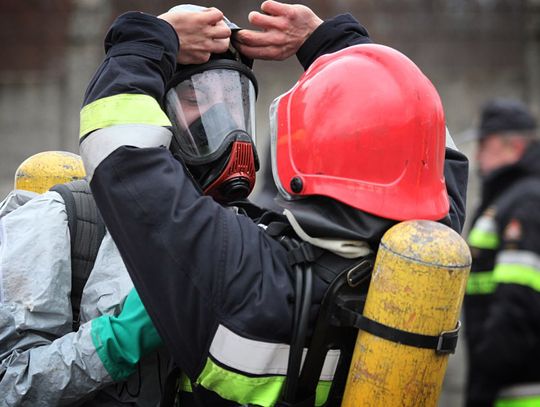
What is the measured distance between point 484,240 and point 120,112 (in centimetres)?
308

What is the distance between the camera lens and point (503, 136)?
4918mm

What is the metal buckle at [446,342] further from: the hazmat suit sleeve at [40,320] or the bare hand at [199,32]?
the bare hand at [199,32]

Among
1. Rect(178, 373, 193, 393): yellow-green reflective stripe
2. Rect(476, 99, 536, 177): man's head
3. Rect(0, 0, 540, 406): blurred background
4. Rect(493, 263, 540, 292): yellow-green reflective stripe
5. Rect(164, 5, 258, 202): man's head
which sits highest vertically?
Rect(164, 5, 258, 202): man's head

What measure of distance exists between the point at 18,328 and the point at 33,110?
34.6ft

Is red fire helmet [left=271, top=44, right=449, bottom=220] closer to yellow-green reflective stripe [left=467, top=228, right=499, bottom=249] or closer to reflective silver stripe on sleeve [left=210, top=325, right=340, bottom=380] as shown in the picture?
reflective silver stripe on sleeve [left=210, top=325, right=340, bottom=380]

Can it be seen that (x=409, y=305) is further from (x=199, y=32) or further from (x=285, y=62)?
(x=285, y=62)

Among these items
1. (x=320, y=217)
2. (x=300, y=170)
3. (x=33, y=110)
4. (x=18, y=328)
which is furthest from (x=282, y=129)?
(x=33, y=110)

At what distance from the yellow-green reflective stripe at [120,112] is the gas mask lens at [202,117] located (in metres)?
0.51

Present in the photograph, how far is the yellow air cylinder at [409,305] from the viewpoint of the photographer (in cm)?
193

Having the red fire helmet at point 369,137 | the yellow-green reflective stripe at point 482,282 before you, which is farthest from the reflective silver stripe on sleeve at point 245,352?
the yellow-green reflective stripe at point 482,282

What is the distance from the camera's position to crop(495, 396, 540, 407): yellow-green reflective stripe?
3.88 metres

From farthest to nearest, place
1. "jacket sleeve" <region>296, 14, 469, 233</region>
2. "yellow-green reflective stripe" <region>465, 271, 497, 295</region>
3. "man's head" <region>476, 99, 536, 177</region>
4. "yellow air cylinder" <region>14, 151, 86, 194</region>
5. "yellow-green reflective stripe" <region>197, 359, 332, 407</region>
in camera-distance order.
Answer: "man's head" <region>476, 99, 536, 177</region>
"yellow-green reflective stripe" <region>465, 271, 497, 295</region>
"yellow air cylinder" <region>14, 151, 86, 194</region>
"jacket sleeve" <region>296, 14, 469, 233</region>
"yellow-green reflective stripe" <region>197, 359, 332, 407</region>

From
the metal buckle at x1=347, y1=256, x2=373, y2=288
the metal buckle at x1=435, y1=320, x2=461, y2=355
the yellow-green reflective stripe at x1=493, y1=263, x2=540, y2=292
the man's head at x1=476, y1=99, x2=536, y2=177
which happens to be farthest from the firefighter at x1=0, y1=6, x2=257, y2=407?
the man's head at x1=476, y1=99, x2=536, y2=177

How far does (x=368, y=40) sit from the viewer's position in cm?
274
